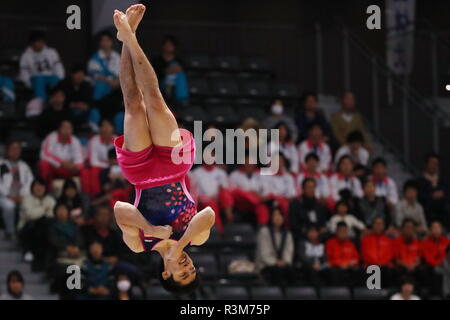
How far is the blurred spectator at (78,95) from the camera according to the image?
13516 mm

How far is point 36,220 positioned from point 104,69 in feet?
7.26

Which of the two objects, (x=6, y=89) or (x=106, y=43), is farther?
(x=6, y=89)

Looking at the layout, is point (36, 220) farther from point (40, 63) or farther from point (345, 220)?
point (345, 220)

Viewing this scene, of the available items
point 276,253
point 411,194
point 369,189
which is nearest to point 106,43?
point 276,253

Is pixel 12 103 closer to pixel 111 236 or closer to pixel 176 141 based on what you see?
pixel 111 236

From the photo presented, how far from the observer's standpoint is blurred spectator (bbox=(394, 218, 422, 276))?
1316 cm

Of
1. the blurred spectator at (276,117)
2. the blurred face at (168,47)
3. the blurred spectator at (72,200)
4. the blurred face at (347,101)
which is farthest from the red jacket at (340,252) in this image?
the blurred face at (168,47)

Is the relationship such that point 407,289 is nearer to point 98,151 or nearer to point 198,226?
point 98,151

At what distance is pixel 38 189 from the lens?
12445 millimetres

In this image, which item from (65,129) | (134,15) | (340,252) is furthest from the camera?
(65,129)

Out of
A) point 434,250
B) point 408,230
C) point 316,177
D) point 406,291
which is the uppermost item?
point 316,177

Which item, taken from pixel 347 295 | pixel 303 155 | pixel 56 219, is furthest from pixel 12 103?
pixel 347 295

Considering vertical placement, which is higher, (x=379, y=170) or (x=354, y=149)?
(x=354, y=149)

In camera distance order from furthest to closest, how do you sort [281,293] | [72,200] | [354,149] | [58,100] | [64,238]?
[354,149]
[58,100]
[72,200]
[281,293]
[64,238]
